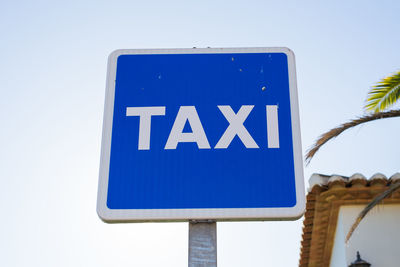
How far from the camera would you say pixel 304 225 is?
870 cm

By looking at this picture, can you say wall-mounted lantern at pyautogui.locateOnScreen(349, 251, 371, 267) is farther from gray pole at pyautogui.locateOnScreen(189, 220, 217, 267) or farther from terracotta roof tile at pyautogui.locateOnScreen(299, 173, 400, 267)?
gray pole at pyautogui.locateOnScreen(189, 220, 217, 267)

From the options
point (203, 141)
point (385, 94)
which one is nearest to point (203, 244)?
point (203, 141)

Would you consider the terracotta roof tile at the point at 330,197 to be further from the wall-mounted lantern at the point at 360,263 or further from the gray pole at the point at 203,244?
the gray pole at the point at 203,244

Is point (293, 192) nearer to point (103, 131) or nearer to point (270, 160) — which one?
point (270, 160)

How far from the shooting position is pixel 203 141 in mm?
2021

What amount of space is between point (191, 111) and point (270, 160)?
1.18 feet

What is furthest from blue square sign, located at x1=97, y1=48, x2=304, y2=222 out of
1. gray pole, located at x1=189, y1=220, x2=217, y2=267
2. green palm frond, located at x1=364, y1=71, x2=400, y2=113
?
green palm frond, located at x1=364, y1=71, x2=400, y2=113

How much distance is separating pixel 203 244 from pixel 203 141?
40 cm

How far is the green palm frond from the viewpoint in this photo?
274 inches

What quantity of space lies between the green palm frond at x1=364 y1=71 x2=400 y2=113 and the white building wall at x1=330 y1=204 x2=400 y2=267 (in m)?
1.62

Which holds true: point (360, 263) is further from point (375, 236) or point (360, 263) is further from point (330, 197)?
point (330, 197)

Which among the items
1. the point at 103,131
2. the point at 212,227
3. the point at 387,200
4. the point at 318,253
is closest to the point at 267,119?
the point at 212,227

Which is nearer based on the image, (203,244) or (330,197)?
(203,244)

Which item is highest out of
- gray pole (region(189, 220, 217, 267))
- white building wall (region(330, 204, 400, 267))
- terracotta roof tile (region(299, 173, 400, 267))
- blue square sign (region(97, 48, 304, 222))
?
terracotta roof tile (region(299, 173, 400, 267))
